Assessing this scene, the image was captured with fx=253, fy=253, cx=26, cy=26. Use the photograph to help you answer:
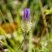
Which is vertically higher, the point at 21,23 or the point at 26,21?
the point at 26,21

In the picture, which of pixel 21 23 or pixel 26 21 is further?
pixel 21 23

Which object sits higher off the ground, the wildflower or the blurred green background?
the wildflower

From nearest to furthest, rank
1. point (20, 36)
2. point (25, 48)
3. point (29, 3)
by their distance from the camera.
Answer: point (25, 48) → point (20, 36) → point (29, 3)

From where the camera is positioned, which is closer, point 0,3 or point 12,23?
point 12,23

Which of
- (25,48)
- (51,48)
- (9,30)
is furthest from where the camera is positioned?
(9,30)

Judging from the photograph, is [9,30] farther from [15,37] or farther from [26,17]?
[26,17]

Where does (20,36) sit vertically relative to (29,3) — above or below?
below

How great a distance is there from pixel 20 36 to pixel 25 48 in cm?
16

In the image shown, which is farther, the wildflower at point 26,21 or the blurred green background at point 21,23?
the blurred green background at point 21,23

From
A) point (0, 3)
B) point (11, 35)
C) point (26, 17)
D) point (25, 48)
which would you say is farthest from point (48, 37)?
point (0, 3)

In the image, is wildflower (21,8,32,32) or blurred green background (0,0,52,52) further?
blurred green background (0,0,52,52)

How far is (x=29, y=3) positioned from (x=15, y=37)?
0.54 m

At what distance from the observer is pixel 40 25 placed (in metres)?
2.30

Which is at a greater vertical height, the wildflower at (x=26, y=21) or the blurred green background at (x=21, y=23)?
the wildflower at (x=26, y=21)
